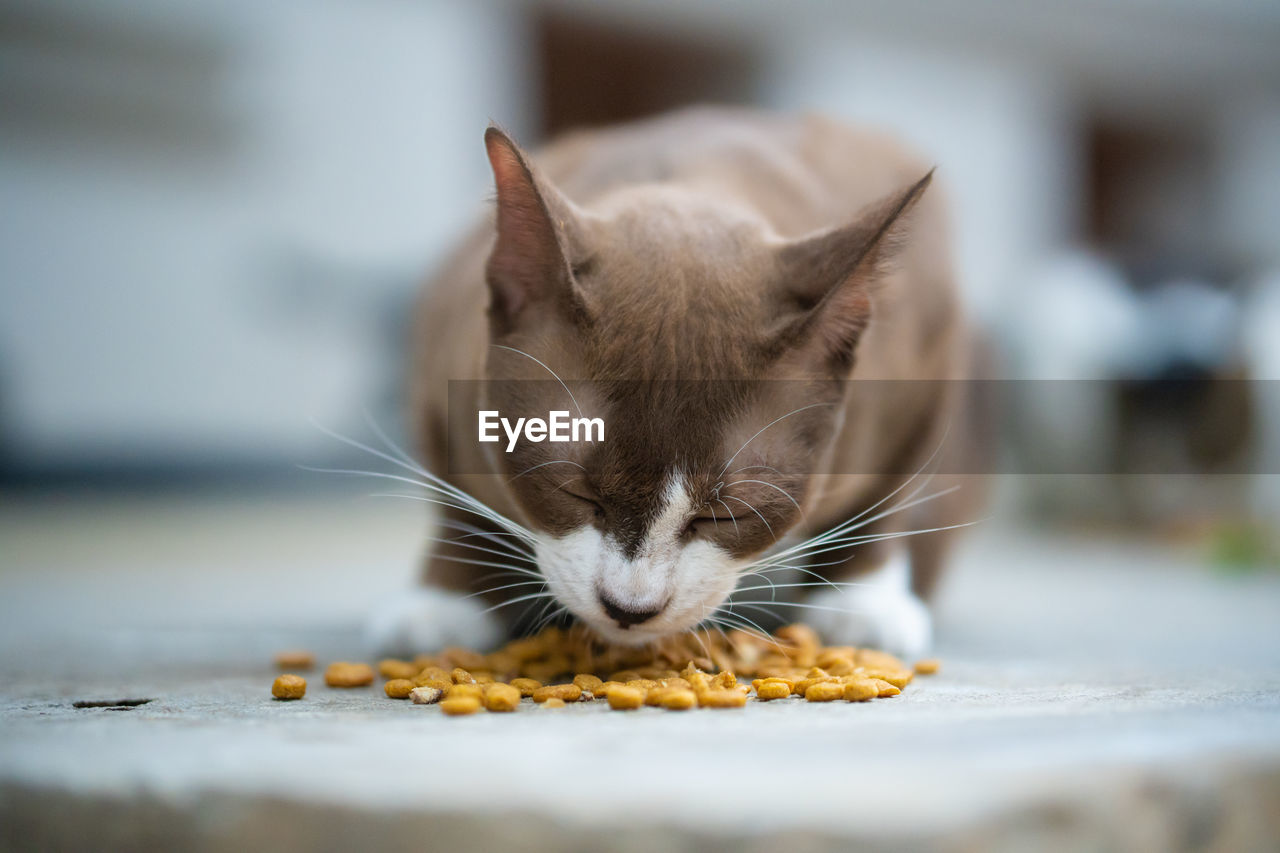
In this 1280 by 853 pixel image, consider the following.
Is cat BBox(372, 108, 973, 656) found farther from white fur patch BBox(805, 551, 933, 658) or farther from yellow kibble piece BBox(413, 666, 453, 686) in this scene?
yellow kibble piece BBox(413, 666, 453, 686)

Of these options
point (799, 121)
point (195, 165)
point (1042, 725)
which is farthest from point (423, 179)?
point (1042, 725)

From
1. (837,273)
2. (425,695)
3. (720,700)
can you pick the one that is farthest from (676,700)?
(837,273)

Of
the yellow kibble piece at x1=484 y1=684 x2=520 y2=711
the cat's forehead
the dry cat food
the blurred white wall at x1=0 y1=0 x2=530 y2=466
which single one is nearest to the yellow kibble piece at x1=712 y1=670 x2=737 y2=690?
the dry cat food

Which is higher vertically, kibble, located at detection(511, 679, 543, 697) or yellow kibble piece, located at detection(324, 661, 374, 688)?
kibble, located at detection(511, 679, 543, 697)

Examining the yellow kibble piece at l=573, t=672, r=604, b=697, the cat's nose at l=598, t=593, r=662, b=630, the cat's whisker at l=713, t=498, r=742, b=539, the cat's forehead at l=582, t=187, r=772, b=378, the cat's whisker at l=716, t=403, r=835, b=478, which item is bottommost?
the yellow kibble piece at l=573, t=672, r=604, b=697

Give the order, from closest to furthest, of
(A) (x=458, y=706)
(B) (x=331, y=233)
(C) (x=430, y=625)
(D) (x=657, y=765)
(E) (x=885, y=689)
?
(D) (x=657, y=765) → (A) (x=458, y=706) → (E) (x=885, y=689) → (C) (x=430, y=625) → (B) (x=331, y=233)

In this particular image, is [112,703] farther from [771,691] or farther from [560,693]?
Answer: [771,691]
